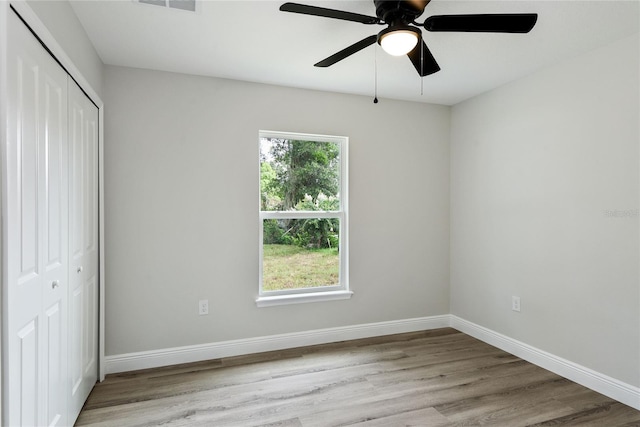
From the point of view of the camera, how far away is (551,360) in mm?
2836

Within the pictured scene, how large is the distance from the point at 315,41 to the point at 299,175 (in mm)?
1314

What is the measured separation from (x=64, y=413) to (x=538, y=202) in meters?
3.58

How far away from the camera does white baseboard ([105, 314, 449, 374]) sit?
9.35 feet

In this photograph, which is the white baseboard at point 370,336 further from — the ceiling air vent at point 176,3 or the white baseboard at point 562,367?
the ceiling air vent at point 176,3

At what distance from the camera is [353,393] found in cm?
250

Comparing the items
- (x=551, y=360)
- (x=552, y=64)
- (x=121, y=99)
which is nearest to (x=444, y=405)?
(x=551, y=360)

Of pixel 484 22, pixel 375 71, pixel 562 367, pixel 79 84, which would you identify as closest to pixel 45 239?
pixel 79 84

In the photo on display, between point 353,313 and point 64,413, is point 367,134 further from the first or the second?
point 64,413

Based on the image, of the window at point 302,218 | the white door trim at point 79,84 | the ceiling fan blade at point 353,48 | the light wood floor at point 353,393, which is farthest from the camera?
the window at point 302,218

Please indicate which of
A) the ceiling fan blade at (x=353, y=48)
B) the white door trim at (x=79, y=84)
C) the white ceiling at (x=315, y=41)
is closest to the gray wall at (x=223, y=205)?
the white door trim at (x=79, y=84)

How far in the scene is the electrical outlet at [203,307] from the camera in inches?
119

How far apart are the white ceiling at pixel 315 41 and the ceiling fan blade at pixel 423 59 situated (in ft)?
0.80

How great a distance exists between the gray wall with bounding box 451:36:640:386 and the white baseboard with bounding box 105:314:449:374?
63 cm

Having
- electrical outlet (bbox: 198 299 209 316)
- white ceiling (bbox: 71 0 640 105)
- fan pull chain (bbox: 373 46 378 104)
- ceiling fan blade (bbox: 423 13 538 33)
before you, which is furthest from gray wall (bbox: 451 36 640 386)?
electrical outlet (bbox: 198 299 209 316)
